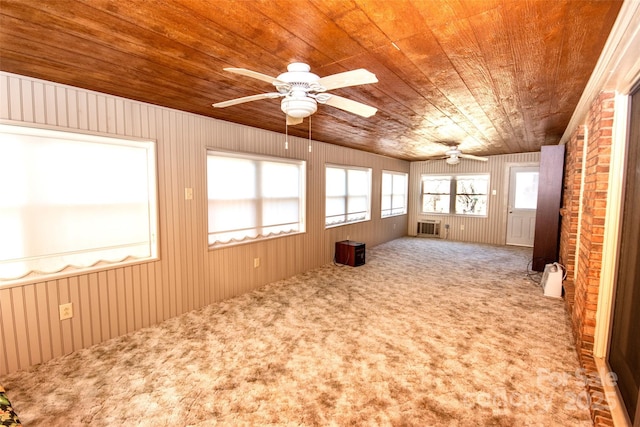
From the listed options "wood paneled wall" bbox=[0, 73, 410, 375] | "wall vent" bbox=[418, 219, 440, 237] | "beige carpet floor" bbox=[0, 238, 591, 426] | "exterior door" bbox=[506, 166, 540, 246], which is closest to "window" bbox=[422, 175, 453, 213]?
"wall vent" bbox=[418, 219, 440, 237]

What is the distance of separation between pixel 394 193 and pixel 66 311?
6.77 meters

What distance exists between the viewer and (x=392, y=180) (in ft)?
24.7

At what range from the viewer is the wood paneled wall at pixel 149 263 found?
2191 millimetres

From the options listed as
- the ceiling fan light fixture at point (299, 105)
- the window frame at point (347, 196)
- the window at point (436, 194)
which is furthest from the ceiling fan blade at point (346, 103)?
the window at point (436, 194)

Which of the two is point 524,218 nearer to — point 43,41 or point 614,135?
point 614,135

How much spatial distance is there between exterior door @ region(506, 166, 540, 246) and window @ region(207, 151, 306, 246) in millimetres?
5209

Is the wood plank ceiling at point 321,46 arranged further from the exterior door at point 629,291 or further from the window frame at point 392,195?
the window frame at point 392,195

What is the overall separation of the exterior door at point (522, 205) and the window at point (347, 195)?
340cm

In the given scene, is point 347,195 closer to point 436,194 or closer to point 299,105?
point 436,194

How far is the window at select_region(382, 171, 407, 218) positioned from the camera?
726cm

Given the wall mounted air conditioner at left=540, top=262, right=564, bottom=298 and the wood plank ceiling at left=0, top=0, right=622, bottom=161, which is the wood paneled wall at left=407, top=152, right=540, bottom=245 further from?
the wood plank ceiling at left=0, top=0, right=622, bottom=161

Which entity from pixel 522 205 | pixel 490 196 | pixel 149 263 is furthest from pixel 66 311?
pixel 522 205

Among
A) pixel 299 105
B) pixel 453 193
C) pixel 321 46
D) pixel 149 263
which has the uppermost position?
pixel 321 46

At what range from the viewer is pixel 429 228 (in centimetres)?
805
